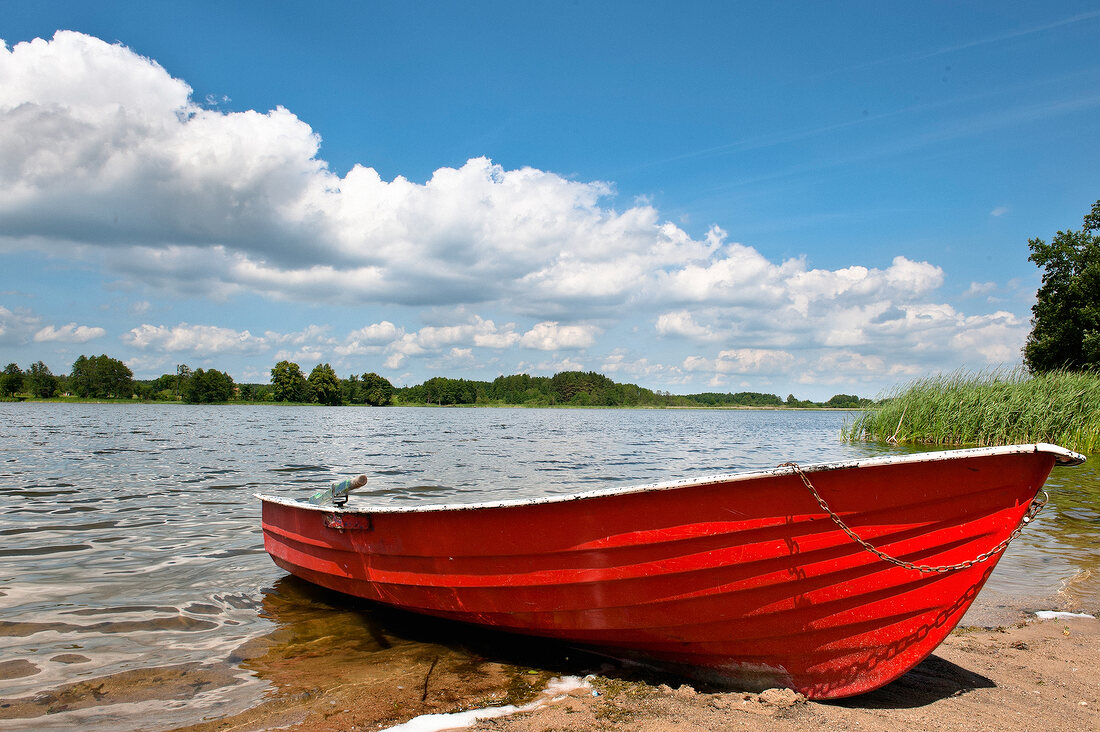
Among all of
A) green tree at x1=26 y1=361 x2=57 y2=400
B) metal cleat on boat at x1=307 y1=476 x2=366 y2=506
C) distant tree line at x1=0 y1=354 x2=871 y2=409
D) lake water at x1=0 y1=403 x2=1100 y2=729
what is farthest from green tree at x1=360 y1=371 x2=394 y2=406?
metal cleat on boat at x1=307 y1=476 x2=366 y2=506

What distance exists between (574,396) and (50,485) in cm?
13766

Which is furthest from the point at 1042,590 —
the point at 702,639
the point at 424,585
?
the point at 424,585

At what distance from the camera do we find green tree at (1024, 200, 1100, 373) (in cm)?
3072

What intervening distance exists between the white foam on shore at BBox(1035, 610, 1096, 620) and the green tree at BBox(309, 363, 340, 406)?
119 m

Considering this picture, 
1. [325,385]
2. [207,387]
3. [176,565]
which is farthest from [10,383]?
[176,565]

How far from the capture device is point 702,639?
3879 millimetres

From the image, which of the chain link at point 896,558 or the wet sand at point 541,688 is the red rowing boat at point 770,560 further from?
the wet sand at point 541,688

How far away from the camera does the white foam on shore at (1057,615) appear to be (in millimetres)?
5407

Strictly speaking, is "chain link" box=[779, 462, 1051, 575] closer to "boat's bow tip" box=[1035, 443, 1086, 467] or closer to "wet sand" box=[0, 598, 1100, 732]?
"boat's bow tip" box=[1035, 443, 1086, 467]

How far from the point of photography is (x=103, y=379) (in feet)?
342

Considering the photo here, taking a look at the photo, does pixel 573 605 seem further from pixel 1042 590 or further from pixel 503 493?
pixel 503 493

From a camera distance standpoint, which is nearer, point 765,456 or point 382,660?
point 382,660

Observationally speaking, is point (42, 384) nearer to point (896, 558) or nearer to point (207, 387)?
point (207, 387)

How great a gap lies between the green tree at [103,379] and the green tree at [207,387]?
32.0 ft
